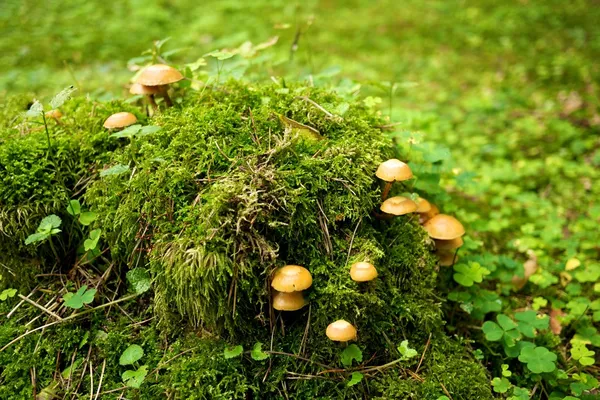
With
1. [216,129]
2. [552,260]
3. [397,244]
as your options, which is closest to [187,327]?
[216,129]

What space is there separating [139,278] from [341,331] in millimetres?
1233

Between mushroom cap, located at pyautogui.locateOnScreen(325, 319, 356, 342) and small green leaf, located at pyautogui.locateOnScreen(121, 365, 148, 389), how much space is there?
1073mm

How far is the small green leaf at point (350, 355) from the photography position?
99.5 inches

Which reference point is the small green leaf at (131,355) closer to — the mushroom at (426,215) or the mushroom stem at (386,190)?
the mushroom stem at (386,190)

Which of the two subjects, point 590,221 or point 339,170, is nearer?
point 339,170

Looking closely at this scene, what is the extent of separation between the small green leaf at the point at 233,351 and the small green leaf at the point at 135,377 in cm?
48

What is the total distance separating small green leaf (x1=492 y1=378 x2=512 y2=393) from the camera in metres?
2.66

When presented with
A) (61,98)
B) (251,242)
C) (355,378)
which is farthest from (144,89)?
(355,378)

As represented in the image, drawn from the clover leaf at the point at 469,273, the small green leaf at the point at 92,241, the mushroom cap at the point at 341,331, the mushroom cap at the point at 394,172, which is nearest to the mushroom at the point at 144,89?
the small green leaf at the point at 92,241

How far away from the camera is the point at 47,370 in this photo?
2.70 meters

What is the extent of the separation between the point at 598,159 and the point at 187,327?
507cm

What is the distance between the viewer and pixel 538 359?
2.81 m

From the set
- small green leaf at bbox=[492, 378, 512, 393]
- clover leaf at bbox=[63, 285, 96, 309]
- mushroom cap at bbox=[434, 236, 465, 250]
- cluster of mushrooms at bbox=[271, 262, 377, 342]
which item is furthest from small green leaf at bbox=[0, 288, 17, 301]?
small green leaf at bbox=[492, 378, 512, 393]

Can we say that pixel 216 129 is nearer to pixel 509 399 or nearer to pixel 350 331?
pixel 350 331
